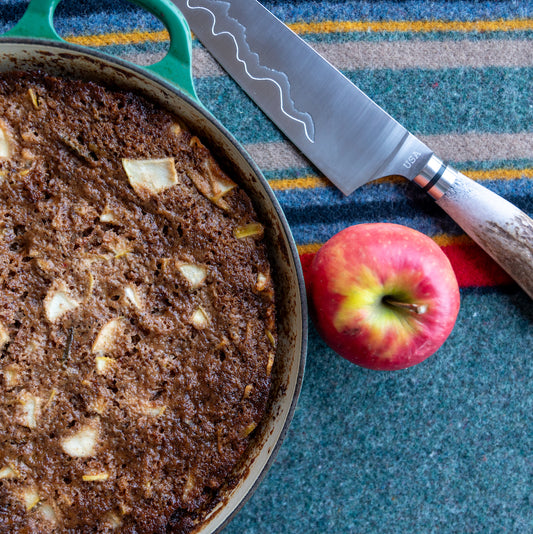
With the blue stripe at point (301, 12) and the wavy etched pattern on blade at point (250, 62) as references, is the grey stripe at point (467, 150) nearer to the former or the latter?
the wavy etched pattern on blade at point (250, 62)

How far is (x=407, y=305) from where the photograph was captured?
0.95 meters

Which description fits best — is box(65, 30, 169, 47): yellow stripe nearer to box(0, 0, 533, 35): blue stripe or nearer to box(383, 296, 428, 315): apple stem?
box(0, 0, 533, 35): blue stripe

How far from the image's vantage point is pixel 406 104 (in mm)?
1176

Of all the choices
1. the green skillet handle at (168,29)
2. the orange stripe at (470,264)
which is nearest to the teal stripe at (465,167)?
the orange stripe at (470,264)

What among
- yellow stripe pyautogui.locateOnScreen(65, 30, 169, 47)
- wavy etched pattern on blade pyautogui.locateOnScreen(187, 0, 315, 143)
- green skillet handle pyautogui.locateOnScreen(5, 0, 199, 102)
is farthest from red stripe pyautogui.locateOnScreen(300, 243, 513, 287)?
yellow stripe pyautogui.locateOnScreen(65, 30, 169, 47)

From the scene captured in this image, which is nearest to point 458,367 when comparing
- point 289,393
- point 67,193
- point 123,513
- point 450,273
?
point 450,273

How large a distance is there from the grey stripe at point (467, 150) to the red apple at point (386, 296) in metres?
0.25

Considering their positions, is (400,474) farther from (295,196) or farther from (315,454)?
(295,196)

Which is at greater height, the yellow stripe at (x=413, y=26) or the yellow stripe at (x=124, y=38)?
the yellow stripe at (x=413, y=26)

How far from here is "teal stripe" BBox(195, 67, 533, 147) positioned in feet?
3.74

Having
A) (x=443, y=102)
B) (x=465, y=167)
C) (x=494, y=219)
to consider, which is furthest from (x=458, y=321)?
(x=443, y=102)

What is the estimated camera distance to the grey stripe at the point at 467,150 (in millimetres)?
1146

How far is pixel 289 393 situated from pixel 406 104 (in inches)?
27.6

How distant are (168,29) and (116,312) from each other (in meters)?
0.52
